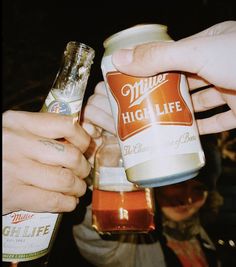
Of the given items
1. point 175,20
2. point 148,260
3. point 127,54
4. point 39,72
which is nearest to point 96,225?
point 127,54

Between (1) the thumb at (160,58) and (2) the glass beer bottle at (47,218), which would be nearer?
(1) the thumb at (160,58)

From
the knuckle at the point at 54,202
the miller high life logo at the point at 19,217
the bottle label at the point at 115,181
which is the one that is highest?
the bottle label at the point at 115,181

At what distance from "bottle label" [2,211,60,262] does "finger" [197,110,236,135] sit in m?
0.65

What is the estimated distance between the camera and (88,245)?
1730 mm

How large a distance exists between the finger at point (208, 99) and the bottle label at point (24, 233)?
662 millimetres

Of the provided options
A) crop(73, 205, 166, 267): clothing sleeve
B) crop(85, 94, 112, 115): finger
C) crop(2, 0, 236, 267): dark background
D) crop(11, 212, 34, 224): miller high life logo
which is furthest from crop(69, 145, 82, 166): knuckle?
crop(73, 205, 166, 267): clothing sleeve

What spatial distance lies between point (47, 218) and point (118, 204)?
25 cm

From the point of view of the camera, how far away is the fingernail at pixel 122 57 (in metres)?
0.71

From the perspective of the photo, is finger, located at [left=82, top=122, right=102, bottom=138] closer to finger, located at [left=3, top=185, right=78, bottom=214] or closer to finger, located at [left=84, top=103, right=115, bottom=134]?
finger, located at [left=84, top=103, right=115, bottom=134]

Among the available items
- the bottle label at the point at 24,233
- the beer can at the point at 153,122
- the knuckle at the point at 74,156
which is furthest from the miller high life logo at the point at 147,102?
the bottle label at the point at 24,233

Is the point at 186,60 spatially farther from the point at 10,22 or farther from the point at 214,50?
the point at 10,22

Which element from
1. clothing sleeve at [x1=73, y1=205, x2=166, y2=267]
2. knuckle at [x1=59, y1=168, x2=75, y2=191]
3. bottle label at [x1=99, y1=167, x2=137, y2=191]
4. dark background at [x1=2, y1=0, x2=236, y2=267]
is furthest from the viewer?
dark background at [x1=2, y1=0, x2=236, y2=267]

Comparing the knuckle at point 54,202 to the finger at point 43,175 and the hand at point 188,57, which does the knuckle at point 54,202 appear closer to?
the finger at point 43,175

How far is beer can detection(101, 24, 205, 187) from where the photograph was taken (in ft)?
2.26
